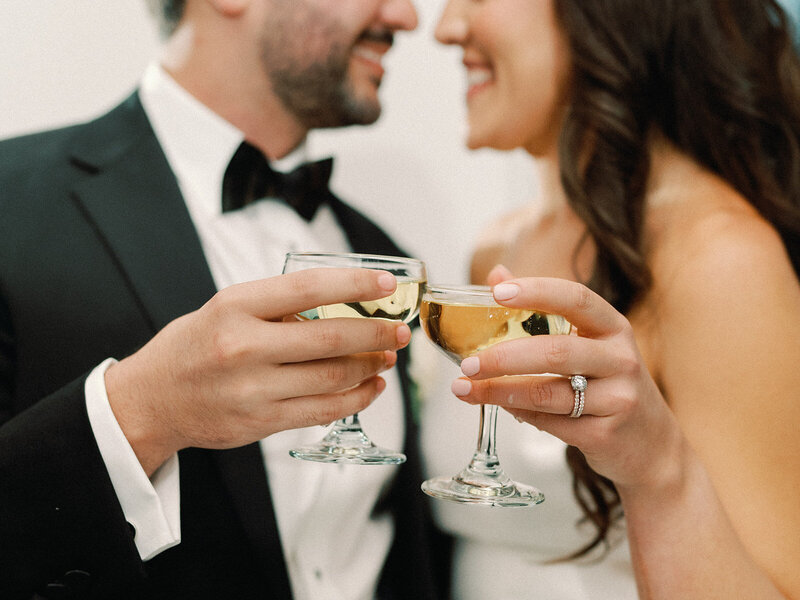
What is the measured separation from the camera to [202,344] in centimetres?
126

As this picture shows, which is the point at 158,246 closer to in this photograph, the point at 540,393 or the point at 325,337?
the point at 325,337

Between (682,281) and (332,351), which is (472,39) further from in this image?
(332,351)

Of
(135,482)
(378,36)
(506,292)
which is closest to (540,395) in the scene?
(506,292)

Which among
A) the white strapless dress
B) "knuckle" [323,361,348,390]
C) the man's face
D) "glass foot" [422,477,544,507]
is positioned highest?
the man's face

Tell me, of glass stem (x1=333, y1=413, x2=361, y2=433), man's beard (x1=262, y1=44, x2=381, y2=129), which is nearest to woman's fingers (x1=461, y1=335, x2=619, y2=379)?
glass stem (x1=333, y1=413, x2=361, y2=433)

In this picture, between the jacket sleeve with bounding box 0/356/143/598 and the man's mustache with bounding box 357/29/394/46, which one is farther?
the man's mustache with bounding box 357/29/394/46

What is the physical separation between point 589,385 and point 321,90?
5.84 feet

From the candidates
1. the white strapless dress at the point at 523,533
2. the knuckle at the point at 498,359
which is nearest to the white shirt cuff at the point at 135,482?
the knuckle at the point at 498,359

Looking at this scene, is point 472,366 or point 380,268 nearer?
point 472,366

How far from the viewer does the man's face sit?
2.61 m

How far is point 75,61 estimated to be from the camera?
281 cm

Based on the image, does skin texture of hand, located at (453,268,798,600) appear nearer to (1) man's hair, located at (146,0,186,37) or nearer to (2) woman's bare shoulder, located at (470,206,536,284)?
(2) woman's bare shoulder, located at (470,206,536,284)

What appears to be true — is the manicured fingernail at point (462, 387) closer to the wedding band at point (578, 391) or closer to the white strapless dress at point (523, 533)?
the wedding band at point (578, 391)

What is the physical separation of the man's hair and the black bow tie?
0.76m
